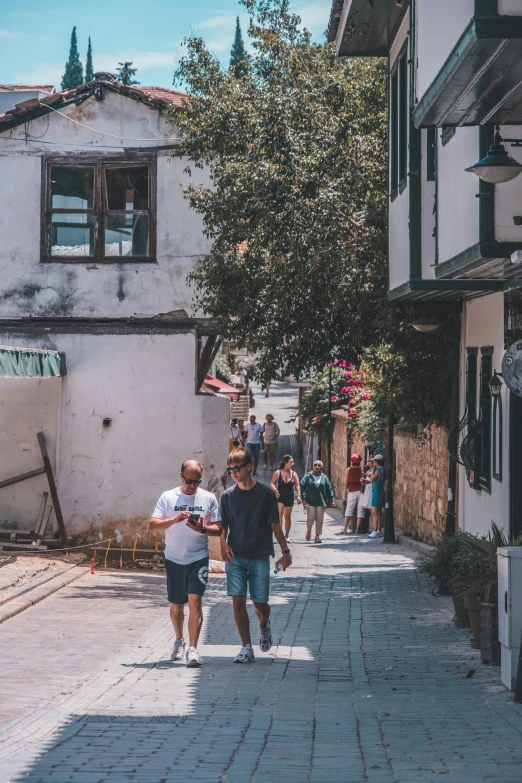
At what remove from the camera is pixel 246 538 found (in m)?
9.49

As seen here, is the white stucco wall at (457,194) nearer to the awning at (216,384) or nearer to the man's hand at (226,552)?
the man's hand at (226,552)

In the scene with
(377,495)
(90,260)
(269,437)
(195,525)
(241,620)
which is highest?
(90,260)

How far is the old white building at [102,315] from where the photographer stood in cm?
1777

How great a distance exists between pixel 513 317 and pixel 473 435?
233 cm

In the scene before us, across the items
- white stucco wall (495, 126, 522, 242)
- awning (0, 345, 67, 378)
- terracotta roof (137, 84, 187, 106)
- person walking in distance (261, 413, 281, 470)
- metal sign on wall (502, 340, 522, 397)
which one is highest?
terracotta roof (137, 84, 187, 106)

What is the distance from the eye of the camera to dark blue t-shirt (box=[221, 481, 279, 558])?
31.2 feet

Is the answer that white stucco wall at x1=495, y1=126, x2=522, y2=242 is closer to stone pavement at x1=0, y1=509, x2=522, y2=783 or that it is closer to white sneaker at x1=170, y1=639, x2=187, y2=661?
stone pavement at x1=0, y1=509, x2=522, y2=783

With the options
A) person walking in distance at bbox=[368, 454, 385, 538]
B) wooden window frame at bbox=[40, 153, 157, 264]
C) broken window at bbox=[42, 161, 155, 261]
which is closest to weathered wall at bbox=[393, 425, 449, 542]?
person walking in distance at bbox=[368, 454, 385, 538]

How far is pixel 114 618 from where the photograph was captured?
41.9 feet

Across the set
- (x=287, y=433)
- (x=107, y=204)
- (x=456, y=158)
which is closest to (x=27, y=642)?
(x=456, y=158)

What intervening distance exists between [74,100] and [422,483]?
31.4ft

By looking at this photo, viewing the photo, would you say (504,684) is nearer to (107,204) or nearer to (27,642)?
(27,642)

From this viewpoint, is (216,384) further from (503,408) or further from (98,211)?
(503,408)

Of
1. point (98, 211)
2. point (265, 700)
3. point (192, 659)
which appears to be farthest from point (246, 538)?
point (98, 211)
